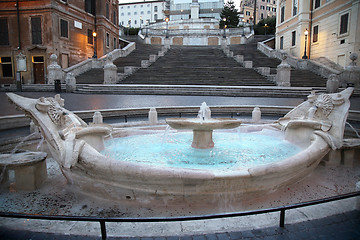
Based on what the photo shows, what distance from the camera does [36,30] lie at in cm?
2677

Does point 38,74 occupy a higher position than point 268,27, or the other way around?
point 268,27

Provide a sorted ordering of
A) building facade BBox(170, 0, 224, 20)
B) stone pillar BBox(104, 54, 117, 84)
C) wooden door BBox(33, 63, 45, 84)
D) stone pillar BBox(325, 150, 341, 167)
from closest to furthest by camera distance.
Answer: stone pillar BBox(325, 150, 341, 167) → stone pillar BBox(104, 54, 117, 84) → wooden door BBox(33, 63, 45, 84) → building facade BBox(170, 0, 224, 20)

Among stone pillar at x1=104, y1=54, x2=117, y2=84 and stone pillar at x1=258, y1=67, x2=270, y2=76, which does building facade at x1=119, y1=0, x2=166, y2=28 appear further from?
stone pillar at x1=258, y1=67, x2=270, y2=76

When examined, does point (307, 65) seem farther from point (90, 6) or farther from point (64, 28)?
point (90, 6)

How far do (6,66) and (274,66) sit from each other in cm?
2747

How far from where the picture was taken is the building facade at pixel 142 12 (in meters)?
82.3

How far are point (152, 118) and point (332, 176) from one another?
5.00m

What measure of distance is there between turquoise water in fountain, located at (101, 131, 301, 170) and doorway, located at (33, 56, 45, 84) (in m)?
25.1

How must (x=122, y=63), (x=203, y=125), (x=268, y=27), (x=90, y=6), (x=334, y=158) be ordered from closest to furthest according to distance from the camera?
1. (x=203, y=125)
2. (x=334, y=158)
3. (x=122, y=63)
4. (x=90, y=6)
5. (x=268, y=27)

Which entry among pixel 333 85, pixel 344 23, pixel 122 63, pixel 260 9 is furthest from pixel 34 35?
pixel 260 9

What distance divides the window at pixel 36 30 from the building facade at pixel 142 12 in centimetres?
5711

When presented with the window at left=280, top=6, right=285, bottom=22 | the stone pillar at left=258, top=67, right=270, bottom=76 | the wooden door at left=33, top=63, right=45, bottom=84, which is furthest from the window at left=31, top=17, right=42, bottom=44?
the window at left=280, top=6, right=285, bottom=22

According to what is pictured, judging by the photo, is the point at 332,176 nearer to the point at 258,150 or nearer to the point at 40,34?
the point at 258,150

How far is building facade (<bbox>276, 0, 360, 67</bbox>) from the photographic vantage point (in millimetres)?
22375
